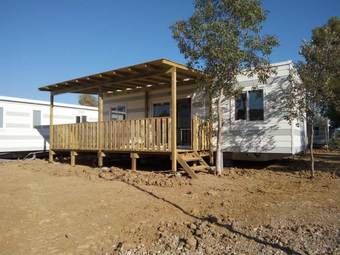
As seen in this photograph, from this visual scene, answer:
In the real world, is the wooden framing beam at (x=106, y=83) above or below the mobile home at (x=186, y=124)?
above

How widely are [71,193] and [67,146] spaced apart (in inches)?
243

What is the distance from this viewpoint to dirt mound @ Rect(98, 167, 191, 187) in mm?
8180

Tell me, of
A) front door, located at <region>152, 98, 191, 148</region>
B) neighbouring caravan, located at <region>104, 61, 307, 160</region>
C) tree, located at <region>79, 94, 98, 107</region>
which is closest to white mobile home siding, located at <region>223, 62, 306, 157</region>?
neighbouring caravan, located at <region>104, 61, 307, 160</region>

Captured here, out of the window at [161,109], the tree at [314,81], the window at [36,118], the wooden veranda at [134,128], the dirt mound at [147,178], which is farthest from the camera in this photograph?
the window at [36,118]

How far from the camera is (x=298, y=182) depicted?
827 cm

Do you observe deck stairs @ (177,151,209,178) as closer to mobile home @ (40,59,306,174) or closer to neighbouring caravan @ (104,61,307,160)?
mobile home @ (40,59,306,174)

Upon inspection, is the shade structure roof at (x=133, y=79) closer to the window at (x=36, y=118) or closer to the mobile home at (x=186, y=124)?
the mobile home at (x=186, y=124)

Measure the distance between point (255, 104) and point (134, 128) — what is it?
4.21 meters

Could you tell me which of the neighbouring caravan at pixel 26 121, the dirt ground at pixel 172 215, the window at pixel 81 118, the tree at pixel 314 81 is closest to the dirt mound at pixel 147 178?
the dirt ground at pixel 172 215

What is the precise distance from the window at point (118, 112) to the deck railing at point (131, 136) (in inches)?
103

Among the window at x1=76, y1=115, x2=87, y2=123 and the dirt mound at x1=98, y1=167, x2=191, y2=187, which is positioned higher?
the window at x1=76, y1=115, x2=87, y2=123

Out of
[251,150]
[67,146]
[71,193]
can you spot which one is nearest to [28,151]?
[67,146]

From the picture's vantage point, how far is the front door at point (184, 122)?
1241 cm

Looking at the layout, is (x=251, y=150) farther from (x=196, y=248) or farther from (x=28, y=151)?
→ (x=28, y=151)
